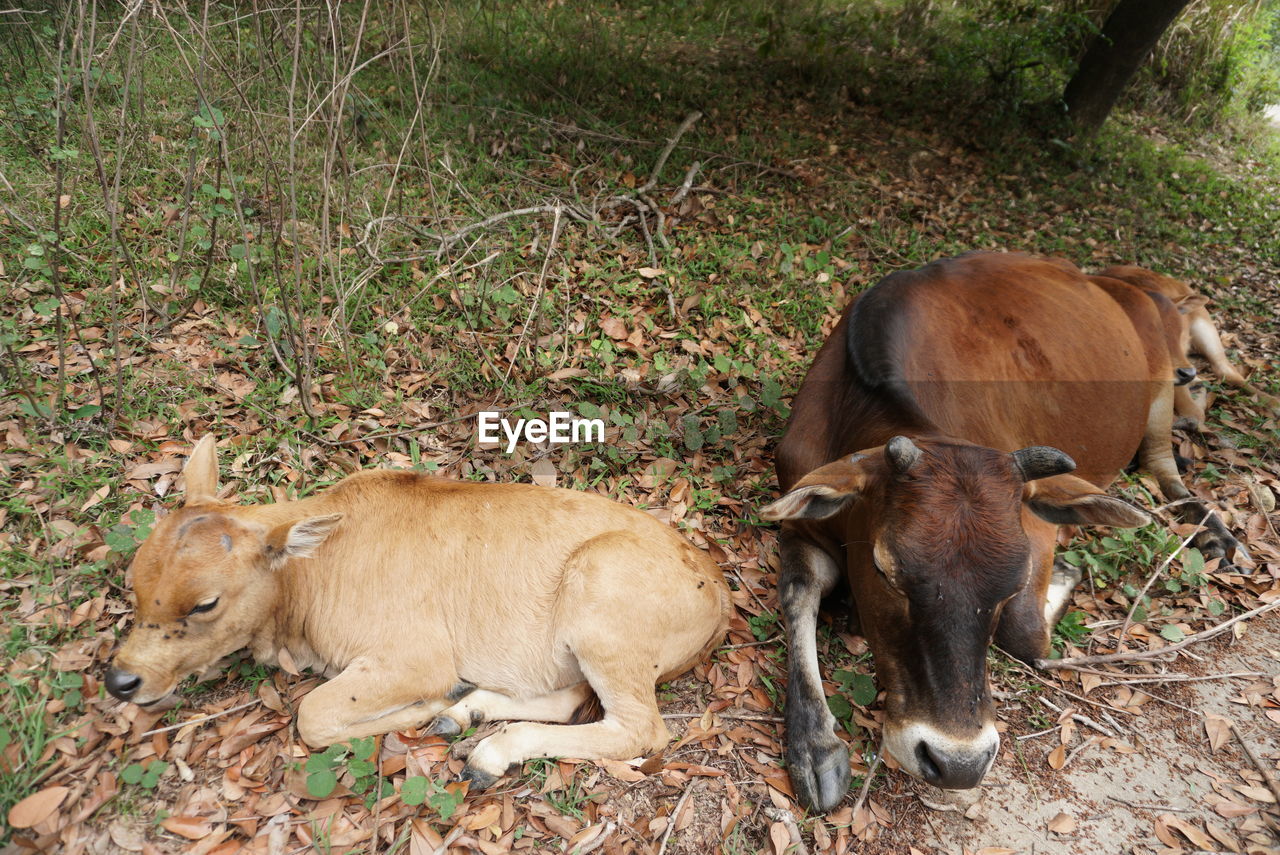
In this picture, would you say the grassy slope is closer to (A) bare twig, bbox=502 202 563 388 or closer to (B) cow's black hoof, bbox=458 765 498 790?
(A) bare twig, bbox=502 202 563 388

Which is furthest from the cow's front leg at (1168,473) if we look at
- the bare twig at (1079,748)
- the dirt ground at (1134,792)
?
the bare twig at (1079,748)

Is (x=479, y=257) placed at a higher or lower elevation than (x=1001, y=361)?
lower

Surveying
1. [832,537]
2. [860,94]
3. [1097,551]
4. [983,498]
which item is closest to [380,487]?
[832,537]

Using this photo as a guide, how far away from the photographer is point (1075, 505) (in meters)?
3.64

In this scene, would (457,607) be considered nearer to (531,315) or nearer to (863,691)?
(863,691)

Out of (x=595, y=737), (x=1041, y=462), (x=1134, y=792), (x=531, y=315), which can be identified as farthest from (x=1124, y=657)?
(x=531, y=315)

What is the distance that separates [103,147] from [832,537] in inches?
280

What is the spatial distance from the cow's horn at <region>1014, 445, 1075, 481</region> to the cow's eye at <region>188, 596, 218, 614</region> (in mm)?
3815

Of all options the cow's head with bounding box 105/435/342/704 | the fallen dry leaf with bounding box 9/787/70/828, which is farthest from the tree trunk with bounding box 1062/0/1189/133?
the fallen dry leaf with bounding box 9/787/70/828

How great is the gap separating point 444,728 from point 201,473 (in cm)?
182

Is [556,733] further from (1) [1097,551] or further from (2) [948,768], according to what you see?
(1) [1097,551]

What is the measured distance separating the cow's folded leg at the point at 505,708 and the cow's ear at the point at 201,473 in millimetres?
1681

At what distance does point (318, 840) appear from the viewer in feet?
10.6

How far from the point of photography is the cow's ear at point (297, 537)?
3.63m
